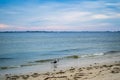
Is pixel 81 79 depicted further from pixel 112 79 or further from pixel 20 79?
pixel 20 79

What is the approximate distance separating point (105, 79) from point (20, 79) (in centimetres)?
630

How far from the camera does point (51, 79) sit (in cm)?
1327

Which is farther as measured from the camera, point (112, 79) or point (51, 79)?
point (51, 79)

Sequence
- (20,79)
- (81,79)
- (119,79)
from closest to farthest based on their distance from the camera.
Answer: (119,79) < (81,79) < (20,79)

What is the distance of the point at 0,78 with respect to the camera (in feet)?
48.0

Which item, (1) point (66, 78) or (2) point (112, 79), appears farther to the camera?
(1) point (66, 78)

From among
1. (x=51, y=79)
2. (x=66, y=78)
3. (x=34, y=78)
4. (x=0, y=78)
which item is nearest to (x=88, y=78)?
(x=66, y=78)

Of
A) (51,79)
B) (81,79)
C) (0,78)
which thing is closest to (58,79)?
(51,79)

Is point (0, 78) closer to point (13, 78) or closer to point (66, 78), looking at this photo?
point (13, 78)

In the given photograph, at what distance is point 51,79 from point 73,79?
1607 millimetres

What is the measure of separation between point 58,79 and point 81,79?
1.66 meters

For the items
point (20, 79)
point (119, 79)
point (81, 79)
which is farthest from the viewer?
point (20, 79)

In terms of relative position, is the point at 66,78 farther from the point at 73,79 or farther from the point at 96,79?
the point at 96,79

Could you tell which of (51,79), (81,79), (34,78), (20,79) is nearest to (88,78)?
(81,79)
